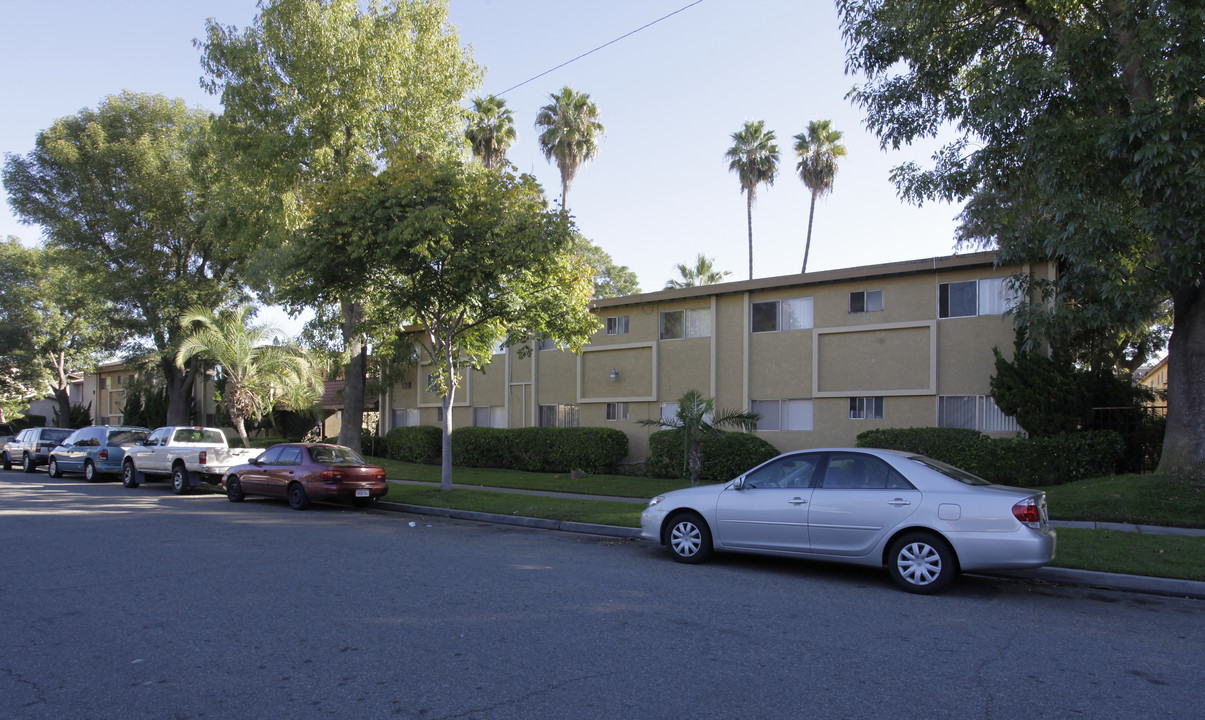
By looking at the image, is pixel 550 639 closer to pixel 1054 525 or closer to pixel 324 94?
pixel 1054 525

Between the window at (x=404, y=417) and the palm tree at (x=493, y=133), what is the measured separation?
13.0 meters

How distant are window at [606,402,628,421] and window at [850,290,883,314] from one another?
7.35 m

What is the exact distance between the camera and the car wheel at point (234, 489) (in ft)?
56.7

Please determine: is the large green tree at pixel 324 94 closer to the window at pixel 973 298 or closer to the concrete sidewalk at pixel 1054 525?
the concrete sidewalk at pixel 1054 525

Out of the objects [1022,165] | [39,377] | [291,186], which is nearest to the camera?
[1022,165]

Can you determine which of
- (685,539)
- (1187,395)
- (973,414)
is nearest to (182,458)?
(685,539)

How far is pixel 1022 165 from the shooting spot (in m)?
14.2

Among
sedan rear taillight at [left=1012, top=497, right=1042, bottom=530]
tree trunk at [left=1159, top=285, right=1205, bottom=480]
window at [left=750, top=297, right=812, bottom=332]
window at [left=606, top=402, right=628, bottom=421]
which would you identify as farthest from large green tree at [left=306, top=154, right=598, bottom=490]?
tree trunk at [left=1159, top=285, right=1205, bottom=480]

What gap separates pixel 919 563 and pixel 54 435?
1214 inches

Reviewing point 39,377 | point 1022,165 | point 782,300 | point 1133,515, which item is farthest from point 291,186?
point 39,377

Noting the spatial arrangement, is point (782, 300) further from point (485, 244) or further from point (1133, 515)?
point (1133, 515)

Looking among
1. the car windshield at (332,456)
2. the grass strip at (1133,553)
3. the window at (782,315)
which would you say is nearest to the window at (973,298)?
the window at (782,315)

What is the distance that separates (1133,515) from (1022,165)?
6.39m

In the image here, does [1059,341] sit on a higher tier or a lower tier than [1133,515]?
higher
